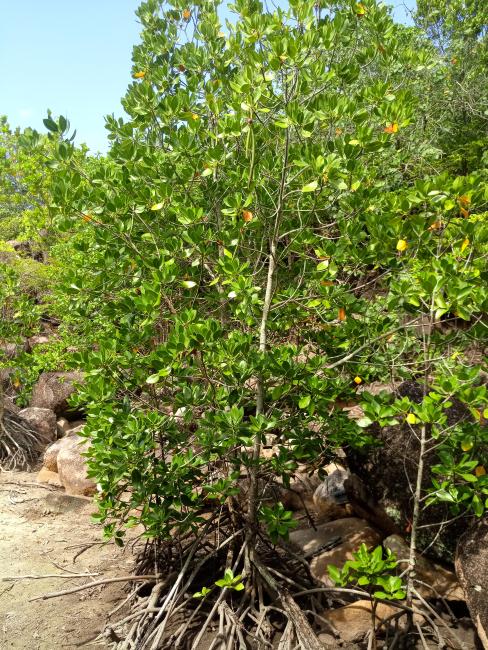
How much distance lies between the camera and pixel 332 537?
5.09 meters

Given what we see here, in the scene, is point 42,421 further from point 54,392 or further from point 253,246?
point 253,246

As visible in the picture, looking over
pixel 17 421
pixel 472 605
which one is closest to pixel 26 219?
pixel 17 421

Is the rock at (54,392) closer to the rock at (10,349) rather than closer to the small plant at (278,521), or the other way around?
the rock at (10,349)

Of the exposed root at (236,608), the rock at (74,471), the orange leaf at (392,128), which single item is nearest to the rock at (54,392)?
the rock at (74,471)

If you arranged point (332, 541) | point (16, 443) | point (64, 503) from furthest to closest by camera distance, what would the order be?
1. point (16, 443)
2. point (64, 503)
3. point (332, 541)

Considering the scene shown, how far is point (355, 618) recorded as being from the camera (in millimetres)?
4090

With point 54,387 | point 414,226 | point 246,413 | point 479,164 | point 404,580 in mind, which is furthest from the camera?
point 479,164

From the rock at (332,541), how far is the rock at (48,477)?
3.83 metres

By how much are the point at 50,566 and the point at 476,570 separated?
3.79 metres

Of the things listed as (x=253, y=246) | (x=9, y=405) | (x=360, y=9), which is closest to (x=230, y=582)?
(x=253, y=246)

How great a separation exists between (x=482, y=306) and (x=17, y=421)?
8.08 m

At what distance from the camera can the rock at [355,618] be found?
3.96m

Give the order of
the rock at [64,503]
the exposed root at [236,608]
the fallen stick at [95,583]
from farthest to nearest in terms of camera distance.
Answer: the rock at [64,503]
the fallen stick at [95,583]
the exposed root at [236,608]

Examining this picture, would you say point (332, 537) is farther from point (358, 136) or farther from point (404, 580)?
point (358, 136)
